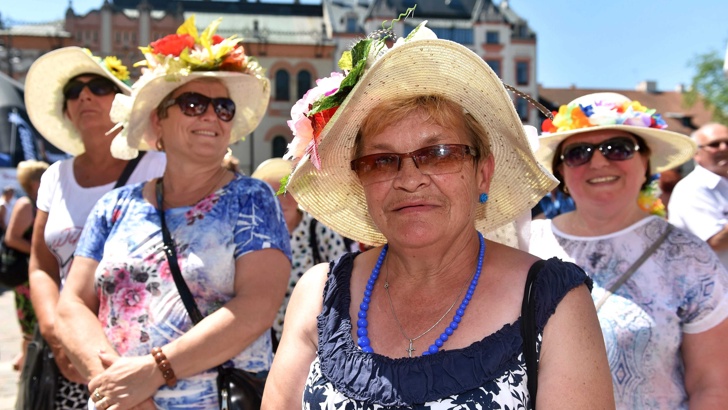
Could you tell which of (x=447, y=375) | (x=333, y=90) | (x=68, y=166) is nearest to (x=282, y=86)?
(x=68, y=166)

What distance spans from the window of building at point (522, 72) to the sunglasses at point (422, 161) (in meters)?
43.1

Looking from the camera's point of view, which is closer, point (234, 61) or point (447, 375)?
point (447, 375)

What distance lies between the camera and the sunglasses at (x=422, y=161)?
2.00m

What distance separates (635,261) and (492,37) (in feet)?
143

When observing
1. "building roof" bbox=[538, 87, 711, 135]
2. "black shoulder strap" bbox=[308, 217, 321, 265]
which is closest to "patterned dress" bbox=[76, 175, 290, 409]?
"black shoulder strap" bbox=[308, 217, 321, 265]

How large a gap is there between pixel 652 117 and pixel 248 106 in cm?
201

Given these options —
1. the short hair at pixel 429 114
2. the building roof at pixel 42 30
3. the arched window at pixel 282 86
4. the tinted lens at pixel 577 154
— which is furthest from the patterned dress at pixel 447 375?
the building roof at pixel 42 30

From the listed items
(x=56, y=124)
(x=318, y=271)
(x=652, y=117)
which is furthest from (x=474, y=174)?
(x=56, y=124)

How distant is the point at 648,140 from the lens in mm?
3408

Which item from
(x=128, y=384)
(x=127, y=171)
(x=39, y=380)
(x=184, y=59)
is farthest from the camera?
(x=127, y=171)

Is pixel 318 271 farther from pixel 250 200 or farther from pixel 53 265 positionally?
pixel 53 265

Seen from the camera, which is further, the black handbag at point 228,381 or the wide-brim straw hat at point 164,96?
the wide-brim straw hat at point 164,96

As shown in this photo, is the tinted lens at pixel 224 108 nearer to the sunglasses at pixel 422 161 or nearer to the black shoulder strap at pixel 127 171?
the black shoulder strap at pixel 127 171

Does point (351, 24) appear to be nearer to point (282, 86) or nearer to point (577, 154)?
point (282, 86)
